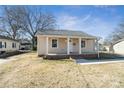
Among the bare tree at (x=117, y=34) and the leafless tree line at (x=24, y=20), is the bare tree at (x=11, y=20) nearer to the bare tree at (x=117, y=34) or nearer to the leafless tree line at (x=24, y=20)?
the leafless tree line at (x=24, y=20)

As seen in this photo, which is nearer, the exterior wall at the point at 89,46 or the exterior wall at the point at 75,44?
the exterior wall at the point at 75,44

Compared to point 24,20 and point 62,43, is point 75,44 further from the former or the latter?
point 24,20

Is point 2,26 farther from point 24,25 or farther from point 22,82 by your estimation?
point 22,82

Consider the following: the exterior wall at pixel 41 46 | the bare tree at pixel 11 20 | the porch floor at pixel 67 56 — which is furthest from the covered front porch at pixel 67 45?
the bare tree at pixel 11 20

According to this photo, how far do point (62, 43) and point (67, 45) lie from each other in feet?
4.97

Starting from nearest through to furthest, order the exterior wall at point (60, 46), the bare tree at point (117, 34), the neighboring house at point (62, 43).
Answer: the neighboring house at point (62, 43), the exterior wall at point (60, 46), the bare tree at point (117, 34)

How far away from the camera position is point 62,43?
2103 centimetres

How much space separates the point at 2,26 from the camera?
43156 mm

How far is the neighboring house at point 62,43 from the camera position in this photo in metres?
19.5

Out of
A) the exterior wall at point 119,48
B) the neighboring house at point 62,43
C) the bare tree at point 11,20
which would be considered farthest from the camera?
the bare tree at point 11,20

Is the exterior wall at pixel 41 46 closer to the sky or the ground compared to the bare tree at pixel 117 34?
closer to the ground

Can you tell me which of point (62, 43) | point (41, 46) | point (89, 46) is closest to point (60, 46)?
point (62, 43)
